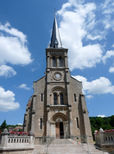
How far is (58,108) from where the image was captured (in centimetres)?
2247

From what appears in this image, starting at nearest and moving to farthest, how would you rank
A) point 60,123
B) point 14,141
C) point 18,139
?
point 14,141
point 18,139
point 60,123

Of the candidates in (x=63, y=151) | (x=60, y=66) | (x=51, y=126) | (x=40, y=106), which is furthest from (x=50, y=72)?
(x=63, y=151)

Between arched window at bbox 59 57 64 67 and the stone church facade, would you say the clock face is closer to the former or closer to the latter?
the stone church facade

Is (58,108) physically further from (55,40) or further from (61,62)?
(55,40)

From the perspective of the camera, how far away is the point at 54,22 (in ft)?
124

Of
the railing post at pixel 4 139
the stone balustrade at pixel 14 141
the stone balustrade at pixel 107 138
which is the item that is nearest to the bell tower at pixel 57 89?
the stone balustrade at pixel 107 138

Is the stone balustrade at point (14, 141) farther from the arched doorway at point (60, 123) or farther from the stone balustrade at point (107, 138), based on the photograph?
the arched doorway at point (60, 123)

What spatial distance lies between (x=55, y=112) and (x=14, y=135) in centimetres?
1103

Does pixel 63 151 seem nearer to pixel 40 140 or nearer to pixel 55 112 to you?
pixel 40 140

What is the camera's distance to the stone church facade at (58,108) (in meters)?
20.9

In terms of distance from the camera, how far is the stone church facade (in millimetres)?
20938

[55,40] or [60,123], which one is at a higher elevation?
[55,40]

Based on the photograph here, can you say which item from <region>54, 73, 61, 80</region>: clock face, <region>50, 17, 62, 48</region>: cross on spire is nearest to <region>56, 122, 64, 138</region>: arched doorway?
<region>54, 73, 61, 80</region>: clock face

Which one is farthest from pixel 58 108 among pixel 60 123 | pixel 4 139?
pixel 4 139
